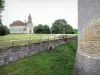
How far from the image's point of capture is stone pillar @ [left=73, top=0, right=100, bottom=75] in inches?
432

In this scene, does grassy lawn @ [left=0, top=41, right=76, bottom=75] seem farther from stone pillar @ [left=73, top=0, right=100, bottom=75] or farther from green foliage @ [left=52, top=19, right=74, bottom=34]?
green foliage @ [left=52, top=19, right=74, bottom=34]

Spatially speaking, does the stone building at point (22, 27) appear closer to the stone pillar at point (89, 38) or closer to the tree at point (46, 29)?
the tree at point (46, 29)

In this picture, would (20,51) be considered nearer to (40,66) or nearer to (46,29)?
(40,66)

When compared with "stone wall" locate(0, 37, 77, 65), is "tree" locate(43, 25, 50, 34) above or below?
above

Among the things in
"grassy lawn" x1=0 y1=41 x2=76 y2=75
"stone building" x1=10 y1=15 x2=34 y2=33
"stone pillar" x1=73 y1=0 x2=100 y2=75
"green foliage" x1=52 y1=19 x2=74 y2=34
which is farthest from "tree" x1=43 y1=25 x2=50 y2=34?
"stone pillar" x1=73 y1=0 x2=100 y2=75

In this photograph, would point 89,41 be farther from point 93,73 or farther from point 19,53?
point 19,53

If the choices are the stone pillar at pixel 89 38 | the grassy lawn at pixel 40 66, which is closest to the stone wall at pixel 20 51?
the grassy lawn at pixel 40 66

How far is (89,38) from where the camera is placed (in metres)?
11.3

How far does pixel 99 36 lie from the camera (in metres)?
10.9

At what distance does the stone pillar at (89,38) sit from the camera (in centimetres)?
1098

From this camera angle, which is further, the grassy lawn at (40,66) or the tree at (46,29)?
the tree at (46,29)

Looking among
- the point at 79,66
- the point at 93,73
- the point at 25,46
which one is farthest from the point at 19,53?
the point at 93,73

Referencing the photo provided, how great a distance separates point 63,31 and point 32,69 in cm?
5765

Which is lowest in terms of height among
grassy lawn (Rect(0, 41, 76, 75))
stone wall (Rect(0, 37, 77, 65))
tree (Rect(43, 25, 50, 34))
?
grassy lawn (Rect(0, 41, 76, 75))
